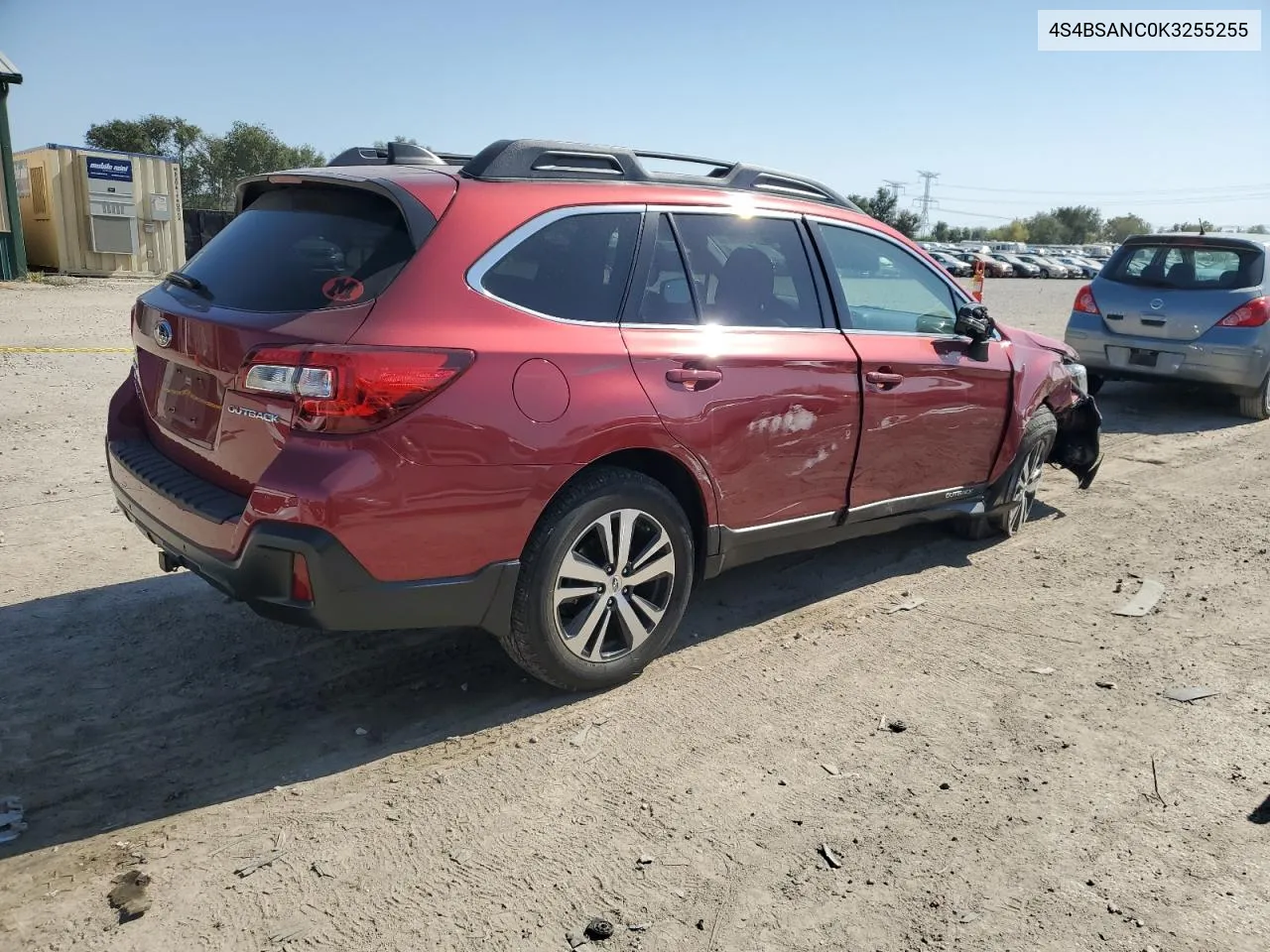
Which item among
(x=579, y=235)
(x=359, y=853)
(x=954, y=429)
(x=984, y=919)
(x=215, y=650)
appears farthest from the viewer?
(x=954, y=429)

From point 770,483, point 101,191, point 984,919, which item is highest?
point 101,191

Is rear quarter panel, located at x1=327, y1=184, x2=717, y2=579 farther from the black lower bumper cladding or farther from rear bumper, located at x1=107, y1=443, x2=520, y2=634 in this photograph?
the black lower bumper cladding

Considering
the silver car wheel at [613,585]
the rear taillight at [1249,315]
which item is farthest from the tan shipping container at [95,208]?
the silver car wheel at [613,585]

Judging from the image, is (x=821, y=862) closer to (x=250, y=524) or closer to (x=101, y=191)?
(x=250, y=524)

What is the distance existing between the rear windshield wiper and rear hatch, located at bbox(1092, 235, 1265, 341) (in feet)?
28.6

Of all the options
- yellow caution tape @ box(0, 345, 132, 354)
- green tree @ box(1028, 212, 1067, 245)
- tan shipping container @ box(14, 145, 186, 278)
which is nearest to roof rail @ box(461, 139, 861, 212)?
yellow caution tape @ box(0, 345, 132, 354)

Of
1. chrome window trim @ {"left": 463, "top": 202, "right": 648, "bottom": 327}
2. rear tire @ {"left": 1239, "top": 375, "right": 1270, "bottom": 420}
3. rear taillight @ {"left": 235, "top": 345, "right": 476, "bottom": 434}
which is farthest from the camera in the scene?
rear tire @ {"left": 1239, "top": 375, "right": 1270, "bottom": 420}

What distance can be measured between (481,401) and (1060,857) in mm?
2198

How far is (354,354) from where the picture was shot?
2.91 m

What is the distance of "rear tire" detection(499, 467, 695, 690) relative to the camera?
3.39 m

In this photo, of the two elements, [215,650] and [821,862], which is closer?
[821,862]

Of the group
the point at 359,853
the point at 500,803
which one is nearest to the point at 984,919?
the point at 500,803

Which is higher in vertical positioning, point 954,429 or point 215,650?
point 954,429

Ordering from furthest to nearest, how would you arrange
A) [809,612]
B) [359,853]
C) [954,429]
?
[954,429] → [809,612] → [359,853]
